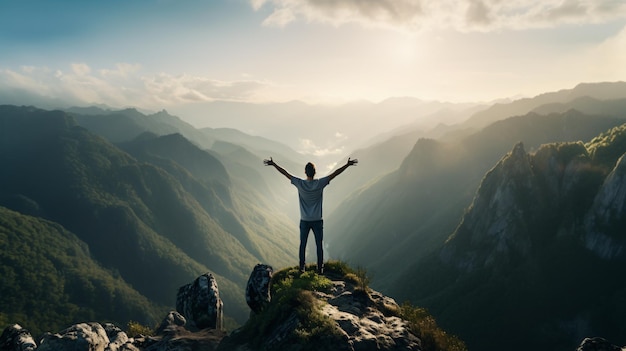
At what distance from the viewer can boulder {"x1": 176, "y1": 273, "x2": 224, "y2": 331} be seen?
21000 millimetres

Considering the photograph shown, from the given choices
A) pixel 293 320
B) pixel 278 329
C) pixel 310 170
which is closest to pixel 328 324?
pixel 293 320

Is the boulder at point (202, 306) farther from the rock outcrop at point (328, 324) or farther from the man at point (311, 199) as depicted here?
the man at point (311, 199)

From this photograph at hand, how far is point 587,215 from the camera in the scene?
171 meters

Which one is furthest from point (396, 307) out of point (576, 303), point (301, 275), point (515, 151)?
point (515, 151)

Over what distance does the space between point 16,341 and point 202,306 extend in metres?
10.2

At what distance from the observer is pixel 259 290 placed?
18.3 meters

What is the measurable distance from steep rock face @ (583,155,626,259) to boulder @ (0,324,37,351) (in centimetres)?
19613

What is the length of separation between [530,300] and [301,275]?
596 ft

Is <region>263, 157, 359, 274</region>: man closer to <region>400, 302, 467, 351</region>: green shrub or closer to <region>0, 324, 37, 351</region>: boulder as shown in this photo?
<region>400, 302, 467, 351</region>: green shrub

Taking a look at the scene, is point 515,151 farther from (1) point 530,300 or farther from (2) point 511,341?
(2) point 511,341

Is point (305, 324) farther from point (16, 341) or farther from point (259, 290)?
point (16, 341)

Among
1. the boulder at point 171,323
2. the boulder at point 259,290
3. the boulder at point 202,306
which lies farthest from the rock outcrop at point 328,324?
the boulder at point 171,323

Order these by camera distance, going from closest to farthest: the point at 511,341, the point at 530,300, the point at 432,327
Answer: the point at 432,327, the point at 511,341, the point at 530,300

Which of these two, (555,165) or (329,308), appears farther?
(555,165)
